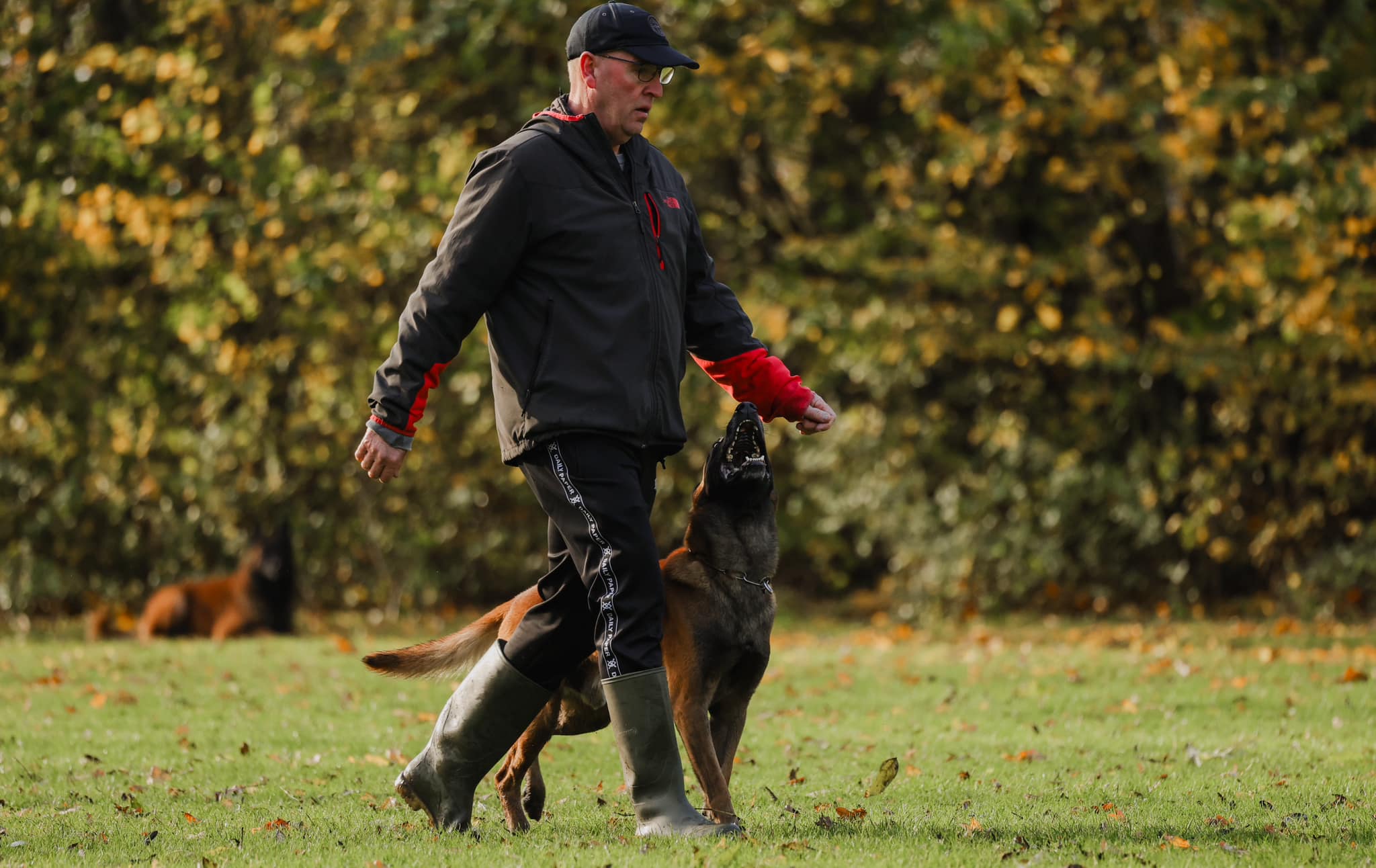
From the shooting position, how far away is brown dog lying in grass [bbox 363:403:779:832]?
4359mm

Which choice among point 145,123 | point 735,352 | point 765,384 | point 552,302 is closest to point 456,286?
point 552,302

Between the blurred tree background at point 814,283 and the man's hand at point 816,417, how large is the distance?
645 centimetres

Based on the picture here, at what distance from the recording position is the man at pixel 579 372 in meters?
4.06

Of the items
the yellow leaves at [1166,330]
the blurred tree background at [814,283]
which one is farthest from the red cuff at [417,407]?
the yellow leaves at [1166,330]

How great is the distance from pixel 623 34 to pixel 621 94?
17 centimetres

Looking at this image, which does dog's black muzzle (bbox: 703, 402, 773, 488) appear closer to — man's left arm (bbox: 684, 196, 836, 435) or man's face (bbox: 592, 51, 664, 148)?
man's left arm (bbox: 684, 196, 836, 435)

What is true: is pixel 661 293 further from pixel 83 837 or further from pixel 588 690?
pixel 83 837

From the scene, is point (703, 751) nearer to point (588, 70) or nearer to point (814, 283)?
point (588, 70)

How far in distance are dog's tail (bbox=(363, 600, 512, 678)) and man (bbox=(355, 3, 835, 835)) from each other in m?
0.43

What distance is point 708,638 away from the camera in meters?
4.38

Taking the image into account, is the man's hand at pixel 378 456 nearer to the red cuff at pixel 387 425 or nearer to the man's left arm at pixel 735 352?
the red cuff at pixel 387 425

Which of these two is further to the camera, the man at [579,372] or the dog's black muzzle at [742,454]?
the dog's black muzzle at [742,454]

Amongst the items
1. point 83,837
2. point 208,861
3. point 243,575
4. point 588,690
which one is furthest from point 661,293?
point 243,575

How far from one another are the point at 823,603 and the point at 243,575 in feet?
18.8
